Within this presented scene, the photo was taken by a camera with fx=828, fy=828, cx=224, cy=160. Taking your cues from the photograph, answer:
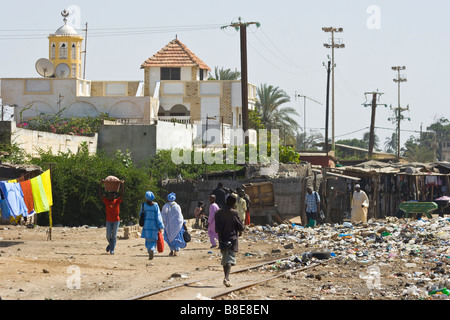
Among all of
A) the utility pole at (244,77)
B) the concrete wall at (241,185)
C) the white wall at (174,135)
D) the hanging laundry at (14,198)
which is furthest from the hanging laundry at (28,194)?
the utility pole at (244,77)

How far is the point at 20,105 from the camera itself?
45.7 meters

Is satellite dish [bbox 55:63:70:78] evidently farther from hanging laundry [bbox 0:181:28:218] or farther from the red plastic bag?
the red plastic bag

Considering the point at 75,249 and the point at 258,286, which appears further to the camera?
the point at 75,249

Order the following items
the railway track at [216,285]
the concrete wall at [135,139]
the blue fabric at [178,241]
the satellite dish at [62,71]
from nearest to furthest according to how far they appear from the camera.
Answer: the railway track at [216,285], the blue fabric at [178,241], the concrete wall at [135,139], the satellite dish at [62,71]

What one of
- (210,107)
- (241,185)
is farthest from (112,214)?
(210,107)

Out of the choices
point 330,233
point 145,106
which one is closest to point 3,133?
point 330,233

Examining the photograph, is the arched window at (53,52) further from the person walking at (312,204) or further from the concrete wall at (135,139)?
the person walking at (312,204)

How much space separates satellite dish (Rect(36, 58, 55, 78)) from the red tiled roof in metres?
9.24

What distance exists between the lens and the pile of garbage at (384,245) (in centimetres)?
1365

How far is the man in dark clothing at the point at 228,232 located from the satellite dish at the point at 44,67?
33909 millimetres

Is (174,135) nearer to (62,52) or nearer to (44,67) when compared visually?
(44,67)

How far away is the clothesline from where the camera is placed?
17.3 meters
